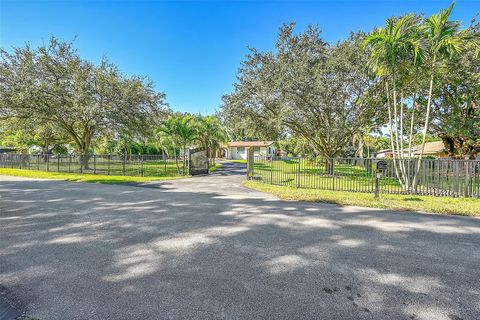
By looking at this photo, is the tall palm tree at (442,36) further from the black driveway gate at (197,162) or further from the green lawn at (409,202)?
the black driveway gate at (197,162)

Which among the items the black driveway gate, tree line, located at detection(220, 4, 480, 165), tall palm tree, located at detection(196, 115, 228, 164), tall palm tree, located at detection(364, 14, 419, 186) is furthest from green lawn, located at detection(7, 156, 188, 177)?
tall palm tree, located at detection(364, 14, 419, 186)

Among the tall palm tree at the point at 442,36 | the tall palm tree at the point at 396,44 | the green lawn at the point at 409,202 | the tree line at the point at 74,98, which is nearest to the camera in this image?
the green lawn at the point at 409,202

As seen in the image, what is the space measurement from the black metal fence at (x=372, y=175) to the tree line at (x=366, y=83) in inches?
28.2

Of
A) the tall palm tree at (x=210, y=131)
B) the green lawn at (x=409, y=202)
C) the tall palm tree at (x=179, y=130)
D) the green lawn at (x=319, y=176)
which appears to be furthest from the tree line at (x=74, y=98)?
the green lawn at (x=409, y=202)

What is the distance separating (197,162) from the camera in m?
→ 17.4

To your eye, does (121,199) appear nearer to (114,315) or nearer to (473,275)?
(114,315)

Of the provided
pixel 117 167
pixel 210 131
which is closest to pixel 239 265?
pixel 117 167

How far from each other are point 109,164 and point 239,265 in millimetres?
16364

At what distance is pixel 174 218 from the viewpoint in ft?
18.3

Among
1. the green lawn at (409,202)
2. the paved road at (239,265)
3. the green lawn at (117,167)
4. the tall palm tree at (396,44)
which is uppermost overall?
the tall palm tree at (396,44)

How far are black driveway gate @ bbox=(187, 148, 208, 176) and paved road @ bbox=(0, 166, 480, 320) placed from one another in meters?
10.7

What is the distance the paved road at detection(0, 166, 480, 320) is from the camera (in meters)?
2.34

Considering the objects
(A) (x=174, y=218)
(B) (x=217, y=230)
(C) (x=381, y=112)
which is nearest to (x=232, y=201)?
(A) (x=174, y=218)

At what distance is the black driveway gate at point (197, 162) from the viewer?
16.5m
